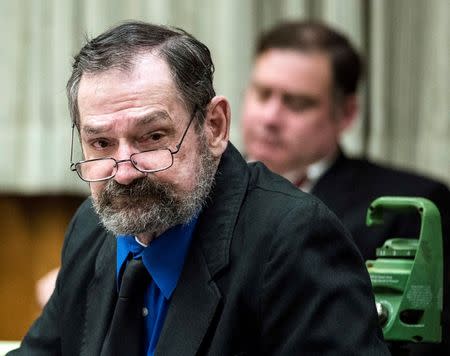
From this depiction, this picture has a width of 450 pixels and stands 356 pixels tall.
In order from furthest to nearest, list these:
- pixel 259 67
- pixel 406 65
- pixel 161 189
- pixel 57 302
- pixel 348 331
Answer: pixel 406 65, pixel 259 67, pixel 57 302, pixel 161 189, pixel 348 331

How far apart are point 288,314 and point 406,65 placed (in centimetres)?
240

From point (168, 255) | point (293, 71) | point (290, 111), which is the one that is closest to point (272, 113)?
point (290, 111)

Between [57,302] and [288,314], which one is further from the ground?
[288,314]

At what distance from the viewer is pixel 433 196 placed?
3.57 meters

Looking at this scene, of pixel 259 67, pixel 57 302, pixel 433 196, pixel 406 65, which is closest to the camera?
pixel 57 302

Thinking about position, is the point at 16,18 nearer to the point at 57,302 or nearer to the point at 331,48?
the point at 331,48

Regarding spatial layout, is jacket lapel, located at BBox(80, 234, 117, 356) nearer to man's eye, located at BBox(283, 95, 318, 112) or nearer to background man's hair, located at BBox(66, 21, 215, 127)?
background man's hair, located at BBox(66, 21, 215, 127)

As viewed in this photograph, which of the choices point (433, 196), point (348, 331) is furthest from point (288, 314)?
point (433, 196)

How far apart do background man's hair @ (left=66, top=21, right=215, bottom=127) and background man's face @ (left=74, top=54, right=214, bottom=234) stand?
0.06 ft

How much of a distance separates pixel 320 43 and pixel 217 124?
1752 mm

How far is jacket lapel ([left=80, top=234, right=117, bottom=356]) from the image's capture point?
222 cm

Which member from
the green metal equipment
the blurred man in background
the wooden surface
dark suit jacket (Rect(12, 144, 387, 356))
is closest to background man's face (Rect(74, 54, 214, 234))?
dark suit jacket (Rect(12, 144, 387, 356))

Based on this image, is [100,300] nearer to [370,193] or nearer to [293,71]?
[370,193]

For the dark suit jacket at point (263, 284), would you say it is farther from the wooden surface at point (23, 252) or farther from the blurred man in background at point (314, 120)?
the wooden surface at point (23, 252)
